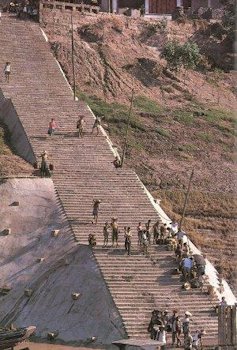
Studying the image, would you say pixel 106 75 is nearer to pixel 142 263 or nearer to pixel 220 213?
pixel 220 213

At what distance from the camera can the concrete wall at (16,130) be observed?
49.9 meters

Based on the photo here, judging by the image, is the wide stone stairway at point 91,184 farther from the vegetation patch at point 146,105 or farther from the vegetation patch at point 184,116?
the vegetation patch at point 184,116

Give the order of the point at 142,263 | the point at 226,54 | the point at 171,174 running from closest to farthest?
the point at 142,263 < the point at 171,174 < the point at 226,54

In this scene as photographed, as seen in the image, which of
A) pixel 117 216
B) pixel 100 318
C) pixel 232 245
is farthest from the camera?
pixel 232 245

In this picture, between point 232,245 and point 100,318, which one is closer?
point 100,318

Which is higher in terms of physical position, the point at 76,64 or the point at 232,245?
the point at 76,64

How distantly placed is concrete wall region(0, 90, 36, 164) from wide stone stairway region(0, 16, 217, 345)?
29cm

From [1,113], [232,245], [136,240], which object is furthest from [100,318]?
[1,113]

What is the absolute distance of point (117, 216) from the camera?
4494 centimetres

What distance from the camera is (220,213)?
5084cm

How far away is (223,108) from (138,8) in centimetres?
1252

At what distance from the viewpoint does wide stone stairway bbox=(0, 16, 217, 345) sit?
3938 centimetres

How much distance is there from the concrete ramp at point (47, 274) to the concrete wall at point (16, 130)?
3452 millimetres

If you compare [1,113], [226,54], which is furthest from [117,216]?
[226,54]
